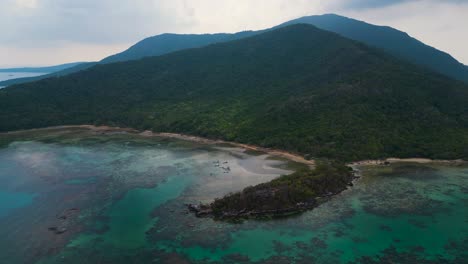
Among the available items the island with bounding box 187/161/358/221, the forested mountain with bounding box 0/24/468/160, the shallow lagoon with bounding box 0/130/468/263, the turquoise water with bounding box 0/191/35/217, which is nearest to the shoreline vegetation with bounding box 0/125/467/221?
the island with bounding box 187/161/358/221

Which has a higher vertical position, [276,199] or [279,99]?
[279,99]

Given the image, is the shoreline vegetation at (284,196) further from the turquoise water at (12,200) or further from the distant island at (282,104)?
the turquoise water at (12,200)

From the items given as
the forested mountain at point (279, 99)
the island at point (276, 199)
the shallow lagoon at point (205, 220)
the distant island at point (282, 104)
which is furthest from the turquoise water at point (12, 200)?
the forested mountain at point (279, 99)

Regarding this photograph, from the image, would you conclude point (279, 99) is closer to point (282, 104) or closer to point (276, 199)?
point (282, 104)


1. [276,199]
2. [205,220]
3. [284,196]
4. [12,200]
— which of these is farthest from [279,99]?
[12,200]

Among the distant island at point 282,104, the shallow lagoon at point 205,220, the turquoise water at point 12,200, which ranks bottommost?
the turquoise water at point 12,200

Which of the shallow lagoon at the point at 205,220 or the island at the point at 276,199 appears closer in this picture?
the shallow lagoon at the point at 205,220

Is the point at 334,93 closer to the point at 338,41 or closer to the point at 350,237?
the point at 338,41
